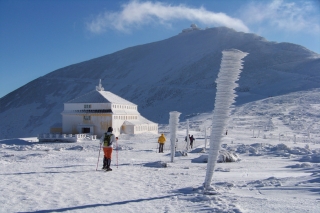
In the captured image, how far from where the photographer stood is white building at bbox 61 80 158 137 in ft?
131

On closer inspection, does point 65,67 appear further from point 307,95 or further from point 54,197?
point 54,197

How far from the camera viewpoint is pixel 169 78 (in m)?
109

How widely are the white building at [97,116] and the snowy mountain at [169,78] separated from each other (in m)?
30.5

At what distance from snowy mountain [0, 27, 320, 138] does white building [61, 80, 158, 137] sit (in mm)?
30500

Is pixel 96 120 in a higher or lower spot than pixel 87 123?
higher

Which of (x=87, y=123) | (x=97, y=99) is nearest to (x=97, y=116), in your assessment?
(x=87, y=123)

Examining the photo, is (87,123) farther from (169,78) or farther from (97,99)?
(169,78)

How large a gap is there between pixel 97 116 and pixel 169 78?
229 ft

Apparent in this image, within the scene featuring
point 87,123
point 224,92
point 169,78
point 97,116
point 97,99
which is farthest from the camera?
point 169,78

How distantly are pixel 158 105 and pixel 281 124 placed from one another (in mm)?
40972

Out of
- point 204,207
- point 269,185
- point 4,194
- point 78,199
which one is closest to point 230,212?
point 204,207

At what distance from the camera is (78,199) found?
8.04m

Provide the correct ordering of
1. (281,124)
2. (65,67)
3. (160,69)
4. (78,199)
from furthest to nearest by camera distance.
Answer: (65,67), (160,69), (281,124), (78,199)

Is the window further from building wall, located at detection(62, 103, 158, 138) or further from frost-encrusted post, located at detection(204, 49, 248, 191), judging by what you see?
frost-encrusted post, located at detection(204, 49, 248, 191)
